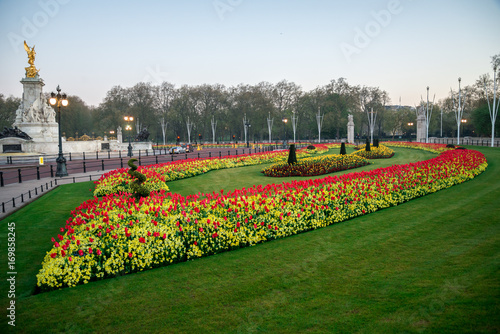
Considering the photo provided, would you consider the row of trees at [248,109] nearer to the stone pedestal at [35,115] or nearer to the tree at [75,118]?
the tree at [75,118]

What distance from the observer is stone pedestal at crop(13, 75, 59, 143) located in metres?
38.1

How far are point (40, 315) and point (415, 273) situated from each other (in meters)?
5.91

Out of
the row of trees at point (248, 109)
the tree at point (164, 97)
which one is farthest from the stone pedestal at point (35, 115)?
the tree at point (164, 97)

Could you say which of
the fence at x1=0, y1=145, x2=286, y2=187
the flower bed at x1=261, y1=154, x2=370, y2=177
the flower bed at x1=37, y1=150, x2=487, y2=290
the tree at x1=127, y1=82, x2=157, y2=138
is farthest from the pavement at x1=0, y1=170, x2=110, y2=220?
the tree at x1=127, y1=82, x2=157, y2=138

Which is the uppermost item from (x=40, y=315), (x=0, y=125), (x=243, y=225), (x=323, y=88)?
(x=323, y=88)

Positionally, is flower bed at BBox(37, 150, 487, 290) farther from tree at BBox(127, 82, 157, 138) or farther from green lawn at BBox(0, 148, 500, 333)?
tree at BBox(127, 82, 157, 138)

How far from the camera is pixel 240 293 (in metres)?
4.75

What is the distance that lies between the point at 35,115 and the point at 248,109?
5334cm

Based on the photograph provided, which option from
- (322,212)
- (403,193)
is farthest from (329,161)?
(322,212)

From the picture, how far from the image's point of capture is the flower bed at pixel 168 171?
13.2 metres

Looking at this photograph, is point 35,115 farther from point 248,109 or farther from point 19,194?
point 248,109

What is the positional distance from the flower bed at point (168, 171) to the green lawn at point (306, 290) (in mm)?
5595

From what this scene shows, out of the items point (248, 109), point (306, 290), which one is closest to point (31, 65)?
point (306, 290)

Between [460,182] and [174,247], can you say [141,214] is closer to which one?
[174,247]
